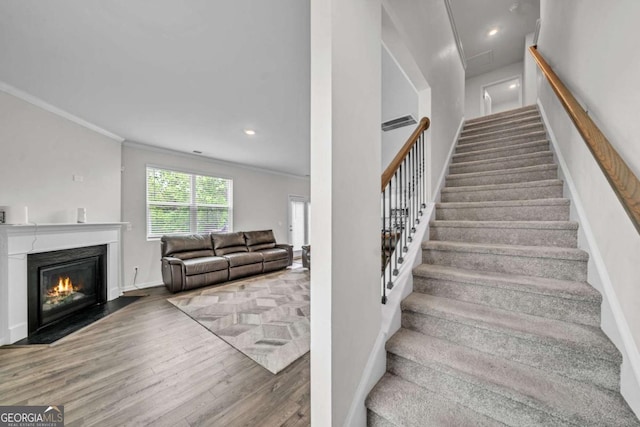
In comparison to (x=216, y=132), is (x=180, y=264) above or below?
below

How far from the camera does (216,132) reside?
363 centimetres

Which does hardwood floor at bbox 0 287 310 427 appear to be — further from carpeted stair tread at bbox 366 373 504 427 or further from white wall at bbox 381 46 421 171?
white wall at bbox 381 46 421 171

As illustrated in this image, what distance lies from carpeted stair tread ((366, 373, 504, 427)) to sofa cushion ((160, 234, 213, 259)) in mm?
4264

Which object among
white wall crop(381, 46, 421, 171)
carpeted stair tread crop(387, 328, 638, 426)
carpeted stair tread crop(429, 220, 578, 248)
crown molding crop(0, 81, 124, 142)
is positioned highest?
white wall crop(381, 46, 421, 171)

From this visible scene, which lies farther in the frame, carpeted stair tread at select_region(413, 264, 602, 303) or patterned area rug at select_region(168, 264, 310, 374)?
patterned area rug at select_region(168, 264, 310, 374)

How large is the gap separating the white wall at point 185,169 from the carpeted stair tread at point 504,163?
4.78m

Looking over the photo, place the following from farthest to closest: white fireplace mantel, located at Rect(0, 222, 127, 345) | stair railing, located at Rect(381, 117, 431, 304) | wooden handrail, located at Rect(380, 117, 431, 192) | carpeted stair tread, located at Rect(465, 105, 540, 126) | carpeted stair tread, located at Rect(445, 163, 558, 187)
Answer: carpeted stair tread, located at Rect(465, 105, 540, 126)
white fireplace mantel, located at Rect(0, 222, 127, 345)
carpeted stair tread, located at Rect(445, 163, 558, 187)
stair railing, located at Rect(381, 117, 431, 304)
wooden handrail, located at Rect(380, 117, 431, 192)

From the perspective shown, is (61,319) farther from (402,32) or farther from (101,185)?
(402,32)

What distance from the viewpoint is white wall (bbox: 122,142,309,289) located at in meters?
4.08

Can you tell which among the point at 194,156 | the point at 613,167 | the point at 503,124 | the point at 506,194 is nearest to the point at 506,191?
the point at 506,194

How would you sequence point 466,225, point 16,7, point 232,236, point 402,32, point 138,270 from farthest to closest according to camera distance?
point 232,236
point 138,270
point 466,225
point 402,32
point 16,7

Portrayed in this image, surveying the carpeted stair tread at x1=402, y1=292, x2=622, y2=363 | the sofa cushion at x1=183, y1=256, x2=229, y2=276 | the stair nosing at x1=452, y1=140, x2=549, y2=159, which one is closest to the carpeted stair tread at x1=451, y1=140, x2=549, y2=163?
the stair nosing at x1=452, y1=140, x2=549, y2=159

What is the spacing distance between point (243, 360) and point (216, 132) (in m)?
3.20

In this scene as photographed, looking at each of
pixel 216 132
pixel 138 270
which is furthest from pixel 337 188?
pixel 138 270
